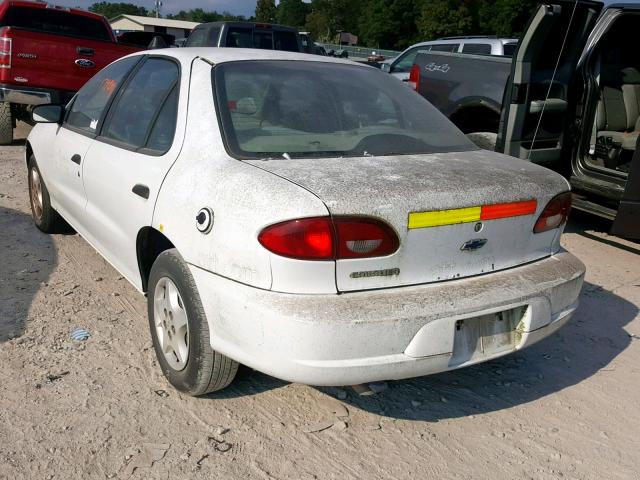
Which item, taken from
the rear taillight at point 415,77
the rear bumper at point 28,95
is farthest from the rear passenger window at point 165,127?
the rear bumper at point 28,95

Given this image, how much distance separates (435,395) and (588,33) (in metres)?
3.98

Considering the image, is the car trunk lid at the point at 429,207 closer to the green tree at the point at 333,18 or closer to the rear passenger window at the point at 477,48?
the rear passenger window at the point at 477,48

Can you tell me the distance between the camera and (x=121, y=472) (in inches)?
93.7

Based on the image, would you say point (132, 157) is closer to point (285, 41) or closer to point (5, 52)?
point (5, 52)

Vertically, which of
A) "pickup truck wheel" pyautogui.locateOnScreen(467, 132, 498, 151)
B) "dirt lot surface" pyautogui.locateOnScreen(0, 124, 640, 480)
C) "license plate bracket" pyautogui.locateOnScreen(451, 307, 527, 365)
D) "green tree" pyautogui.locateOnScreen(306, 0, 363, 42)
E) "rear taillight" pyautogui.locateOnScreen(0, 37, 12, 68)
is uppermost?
"green tree" pyautogui.locateOnScreen(306, 0, 363, 42)

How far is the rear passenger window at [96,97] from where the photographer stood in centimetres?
384

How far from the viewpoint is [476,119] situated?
6.90m

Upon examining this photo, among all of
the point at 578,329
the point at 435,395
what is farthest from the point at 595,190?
the point at 435,395

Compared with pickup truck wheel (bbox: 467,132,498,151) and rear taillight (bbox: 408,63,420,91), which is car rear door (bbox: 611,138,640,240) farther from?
rear taillight (bbox: 408,63,420,91)

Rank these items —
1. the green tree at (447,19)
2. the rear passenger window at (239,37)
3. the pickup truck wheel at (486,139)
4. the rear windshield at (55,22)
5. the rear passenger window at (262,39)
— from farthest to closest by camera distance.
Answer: the green tree at (447,19) → the rear passenger window at (262,39) → the rear passenger window at (239,37) → the rear windshield at (55,22) → the pickup truck wheel at (486,139)

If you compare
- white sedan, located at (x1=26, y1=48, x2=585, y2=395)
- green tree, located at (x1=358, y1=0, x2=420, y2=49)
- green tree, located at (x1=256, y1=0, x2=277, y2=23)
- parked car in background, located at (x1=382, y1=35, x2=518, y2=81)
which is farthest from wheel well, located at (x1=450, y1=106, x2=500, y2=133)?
green tree, located at (x1=256, y1=0, x2=277, y2=23)

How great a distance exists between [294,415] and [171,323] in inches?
28.6

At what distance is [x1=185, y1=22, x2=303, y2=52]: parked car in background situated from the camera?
11.5 m

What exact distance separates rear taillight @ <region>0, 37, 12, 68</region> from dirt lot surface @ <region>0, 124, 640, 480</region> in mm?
5186
